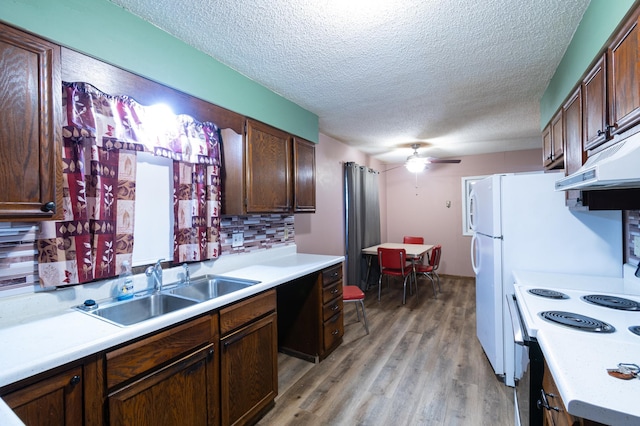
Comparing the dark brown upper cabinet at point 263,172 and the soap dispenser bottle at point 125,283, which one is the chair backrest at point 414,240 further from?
the soap dispenser bottle at point 125,283

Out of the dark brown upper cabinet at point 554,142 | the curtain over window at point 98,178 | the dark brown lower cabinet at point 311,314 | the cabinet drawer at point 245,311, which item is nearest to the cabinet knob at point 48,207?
the curtain over window at point 98,178

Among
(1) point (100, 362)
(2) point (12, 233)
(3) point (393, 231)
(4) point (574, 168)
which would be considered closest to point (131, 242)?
(2) point (12, 233)

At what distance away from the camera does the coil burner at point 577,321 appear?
116 cm

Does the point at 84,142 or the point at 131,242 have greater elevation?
the point at 84,142

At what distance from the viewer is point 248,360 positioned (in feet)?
5.71

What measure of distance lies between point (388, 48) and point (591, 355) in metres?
1.87

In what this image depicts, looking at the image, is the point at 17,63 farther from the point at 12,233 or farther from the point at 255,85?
the point at 255,85

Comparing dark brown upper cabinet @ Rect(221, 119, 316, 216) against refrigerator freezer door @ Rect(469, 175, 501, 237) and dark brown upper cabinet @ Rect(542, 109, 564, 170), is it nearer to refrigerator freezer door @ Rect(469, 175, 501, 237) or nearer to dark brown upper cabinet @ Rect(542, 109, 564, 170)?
refrigerator freezer door @ Rect(469, 175, 501, 237)

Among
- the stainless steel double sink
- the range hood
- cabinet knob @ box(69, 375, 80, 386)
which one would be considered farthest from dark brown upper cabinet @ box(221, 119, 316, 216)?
the range hood

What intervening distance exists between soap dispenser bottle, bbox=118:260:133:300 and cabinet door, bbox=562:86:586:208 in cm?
260

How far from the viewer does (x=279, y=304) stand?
9.04 ft

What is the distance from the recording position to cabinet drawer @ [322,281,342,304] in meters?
2.57

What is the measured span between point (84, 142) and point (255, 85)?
1.32 metres

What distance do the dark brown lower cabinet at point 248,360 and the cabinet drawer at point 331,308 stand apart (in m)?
0.70
